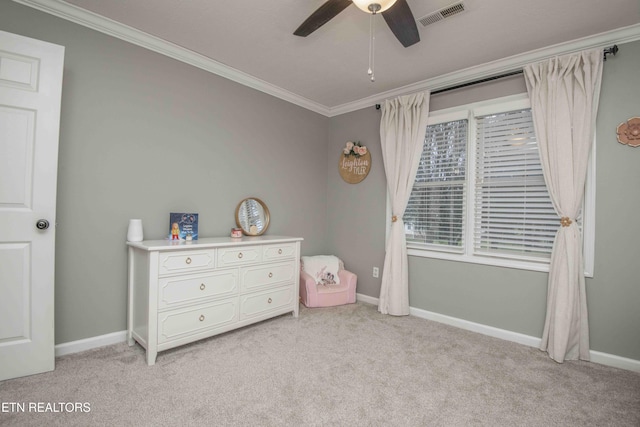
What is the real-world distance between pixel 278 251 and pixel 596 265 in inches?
105

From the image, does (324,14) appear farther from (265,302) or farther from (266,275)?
(265,302)

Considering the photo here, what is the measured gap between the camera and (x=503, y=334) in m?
2.66

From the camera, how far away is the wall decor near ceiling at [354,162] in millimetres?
3705

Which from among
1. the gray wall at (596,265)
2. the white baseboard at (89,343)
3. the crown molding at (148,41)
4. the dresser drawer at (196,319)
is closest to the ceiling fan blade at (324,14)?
the crown molding at (148,41)

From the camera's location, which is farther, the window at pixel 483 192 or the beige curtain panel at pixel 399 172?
the beige curtain panel at pixel 399 172

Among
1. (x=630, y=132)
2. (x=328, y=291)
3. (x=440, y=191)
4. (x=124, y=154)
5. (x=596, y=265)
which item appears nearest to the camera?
(x=630, y=132)

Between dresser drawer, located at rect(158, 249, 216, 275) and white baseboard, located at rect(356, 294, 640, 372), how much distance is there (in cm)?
209

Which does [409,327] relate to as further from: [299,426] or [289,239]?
[299,426]

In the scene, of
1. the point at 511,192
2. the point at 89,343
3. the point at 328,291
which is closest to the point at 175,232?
the point at 89,343

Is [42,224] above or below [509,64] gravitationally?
below

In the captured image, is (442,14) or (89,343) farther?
(89,343)

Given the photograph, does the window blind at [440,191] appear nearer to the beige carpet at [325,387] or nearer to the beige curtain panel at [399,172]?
the beige curtain panel at [399,172]

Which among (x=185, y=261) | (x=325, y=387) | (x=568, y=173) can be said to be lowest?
(x=325, y=387)

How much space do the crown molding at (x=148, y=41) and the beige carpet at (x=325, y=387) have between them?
2.48m
